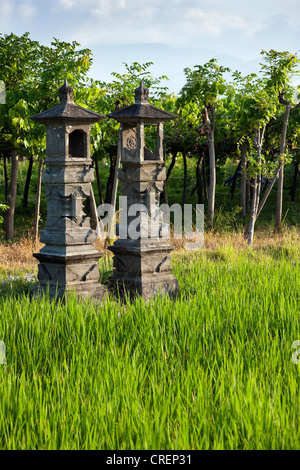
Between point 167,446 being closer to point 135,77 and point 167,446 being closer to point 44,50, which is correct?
point 44,50

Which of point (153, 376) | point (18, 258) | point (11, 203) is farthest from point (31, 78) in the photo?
point (153, 376)

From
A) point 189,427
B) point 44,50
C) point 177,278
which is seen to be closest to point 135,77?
point 44,50

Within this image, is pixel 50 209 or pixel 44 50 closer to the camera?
pixel 50 209

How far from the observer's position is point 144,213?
6531 millimetres

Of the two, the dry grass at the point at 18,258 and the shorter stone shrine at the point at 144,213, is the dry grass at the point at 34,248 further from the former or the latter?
the shorter stone shrine at the point at 144,213

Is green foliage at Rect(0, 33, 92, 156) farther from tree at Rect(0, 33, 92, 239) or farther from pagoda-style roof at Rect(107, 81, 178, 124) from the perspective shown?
pagoda-style roof at Rect(107, 81, 178, 124)

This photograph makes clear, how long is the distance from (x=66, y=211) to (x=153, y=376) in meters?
3.26

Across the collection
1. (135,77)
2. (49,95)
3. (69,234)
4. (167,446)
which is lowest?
(167,446)

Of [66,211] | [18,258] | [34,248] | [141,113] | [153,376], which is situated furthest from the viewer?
[34,248]

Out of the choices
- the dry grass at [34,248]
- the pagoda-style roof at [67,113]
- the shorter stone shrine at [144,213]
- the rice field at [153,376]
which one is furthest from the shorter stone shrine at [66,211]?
the dry grass at [34,248]

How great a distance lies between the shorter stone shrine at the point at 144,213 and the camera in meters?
6.41

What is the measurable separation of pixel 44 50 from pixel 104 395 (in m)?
8.62

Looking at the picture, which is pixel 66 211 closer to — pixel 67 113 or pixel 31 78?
pixel 67 113

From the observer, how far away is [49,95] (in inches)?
387
